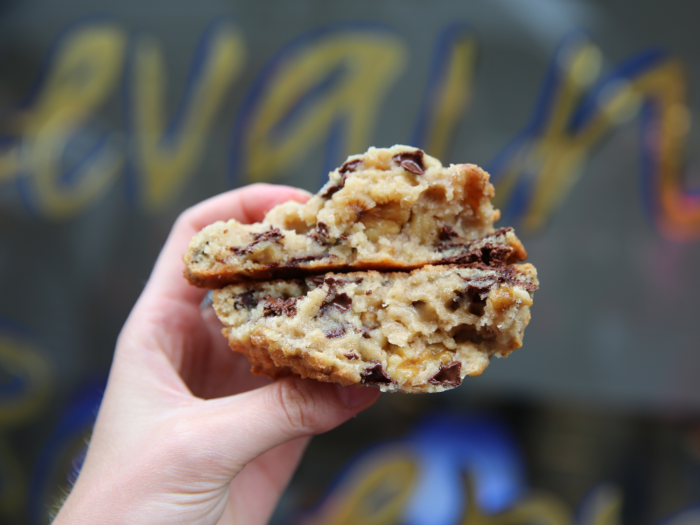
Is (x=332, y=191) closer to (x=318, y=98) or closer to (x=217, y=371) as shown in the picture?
(x=217, y=371)

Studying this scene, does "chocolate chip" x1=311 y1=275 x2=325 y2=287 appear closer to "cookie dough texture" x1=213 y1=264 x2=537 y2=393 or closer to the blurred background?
"cookie dough texture" x1=213 y1=264 x2=537 y2=393

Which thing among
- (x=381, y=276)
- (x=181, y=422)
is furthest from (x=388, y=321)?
(x=181, y=422)

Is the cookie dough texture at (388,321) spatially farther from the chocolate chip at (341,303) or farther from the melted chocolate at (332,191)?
the melted chocolate at (332,191)

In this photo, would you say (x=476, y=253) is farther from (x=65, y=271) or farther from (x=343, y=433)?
(x=65, y=271)

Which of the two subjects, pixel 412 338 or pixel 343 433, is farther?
pixel 343 433

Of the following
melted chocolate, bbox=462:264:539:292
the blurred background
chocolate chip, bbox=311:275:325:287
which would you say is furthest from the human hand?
the blurred background

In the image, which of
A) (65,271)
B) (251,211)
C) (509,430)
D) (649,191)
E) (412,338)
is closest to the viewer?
(412,338)

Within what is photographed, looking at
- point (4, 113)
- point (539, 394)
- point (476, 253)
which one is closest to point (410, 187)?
point (476, 253)

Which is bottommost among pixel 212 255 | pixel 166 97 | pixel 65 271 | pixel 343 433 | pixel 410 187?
pixel 343 433
